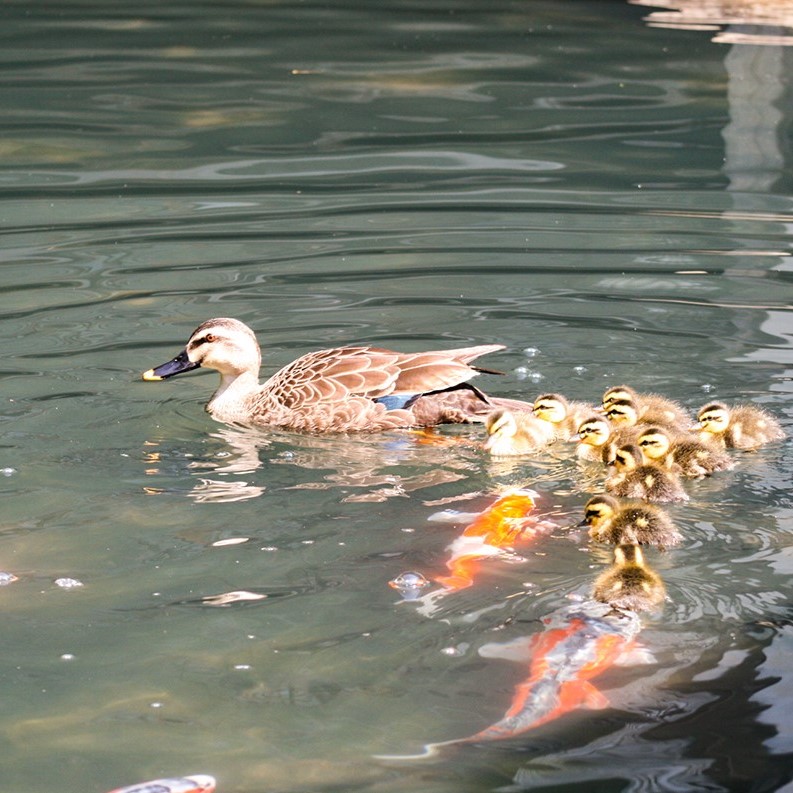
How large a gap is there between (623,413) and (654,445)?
44 cm

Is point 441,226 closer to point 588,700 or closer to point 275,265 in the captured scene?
point 275,265

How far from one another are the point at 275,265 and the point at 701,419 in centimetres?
376

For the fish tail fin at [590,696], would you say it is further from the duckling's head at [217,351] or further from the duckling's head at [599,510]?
the duckling's head at [217,351]

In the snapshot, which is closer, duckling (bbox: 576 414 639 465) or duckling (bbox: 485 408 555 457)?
duckling (bbox: 576 414 639 465)

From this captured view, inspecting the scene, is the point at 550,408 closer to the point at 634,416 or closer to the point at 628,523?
the point at 634,416

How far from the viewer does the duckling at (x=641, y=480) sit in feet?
19.3

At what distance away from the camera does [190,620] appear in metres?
4.95

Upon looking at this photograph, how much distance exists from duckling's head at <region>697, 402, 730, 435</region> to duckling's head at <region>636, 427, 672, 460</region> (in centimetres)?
33

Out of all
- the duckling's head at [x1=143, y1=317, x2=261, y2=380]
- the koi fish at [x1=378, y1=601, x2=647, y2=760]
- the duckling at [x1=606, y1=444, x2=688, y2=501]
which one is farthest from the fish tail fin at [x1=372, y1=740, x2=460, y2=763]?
the duckling's head at [x1=143, y1=317, x2=261, y2=380]

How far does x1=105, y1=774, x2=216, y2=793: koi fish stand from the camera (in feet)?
13.0

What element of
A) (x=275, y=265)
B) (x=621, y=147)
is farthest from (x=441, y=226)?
(x=621, y=147)

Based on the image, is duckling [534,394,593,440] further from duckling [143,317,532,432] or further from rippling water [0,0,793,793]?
duckling [143,317,532,432]

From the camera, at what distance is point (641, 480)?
5906mm

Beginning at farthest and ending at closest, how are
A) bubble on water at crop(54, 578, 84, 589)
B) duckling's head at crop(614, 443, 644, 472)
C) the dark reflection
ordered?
the dark reflection → duckling's head at crop(614, 443, 644, 472) → bubble on water at crop(54, 578, 84, 589)
